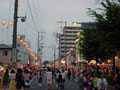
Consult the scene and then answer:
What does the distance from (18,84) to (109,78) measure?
10924 mm

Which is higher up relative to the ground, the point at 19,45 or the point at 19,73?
the point at 19,45

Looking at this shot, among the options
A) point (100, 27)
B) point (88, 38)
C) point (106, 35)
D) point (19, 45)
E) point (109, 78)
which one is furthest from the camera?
point (19, 45)

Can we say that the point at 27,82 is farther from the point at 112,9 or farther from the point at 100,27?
the point at 112,9

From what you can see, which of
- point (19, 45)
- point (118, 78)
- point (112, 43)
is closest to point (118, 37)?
point (112, 43)

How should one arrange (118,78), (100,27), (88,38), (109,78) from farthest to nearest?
(88,38)
(109,78)
(100,27)
(118,78)

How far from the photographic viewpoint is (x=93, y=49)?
3319 cm

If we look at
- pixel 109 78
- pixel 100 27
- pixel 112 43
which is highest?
pixel 100 27

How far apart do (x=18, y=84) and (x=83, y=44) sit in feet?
63.6

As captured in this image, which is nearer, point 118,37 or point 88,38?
point 118,37

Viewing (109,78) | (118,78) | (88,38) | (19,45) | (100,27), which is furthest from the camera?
(19,45)

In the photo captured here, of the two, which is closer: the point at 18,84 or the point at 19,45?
the point at 18,84

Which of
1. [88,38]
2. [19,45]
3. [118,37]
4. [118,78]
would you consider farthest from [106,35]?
[19,45]

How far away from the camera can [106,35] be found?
18062 millimetres

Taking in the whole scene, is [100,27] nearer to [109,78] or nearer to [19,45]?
[109,78]
